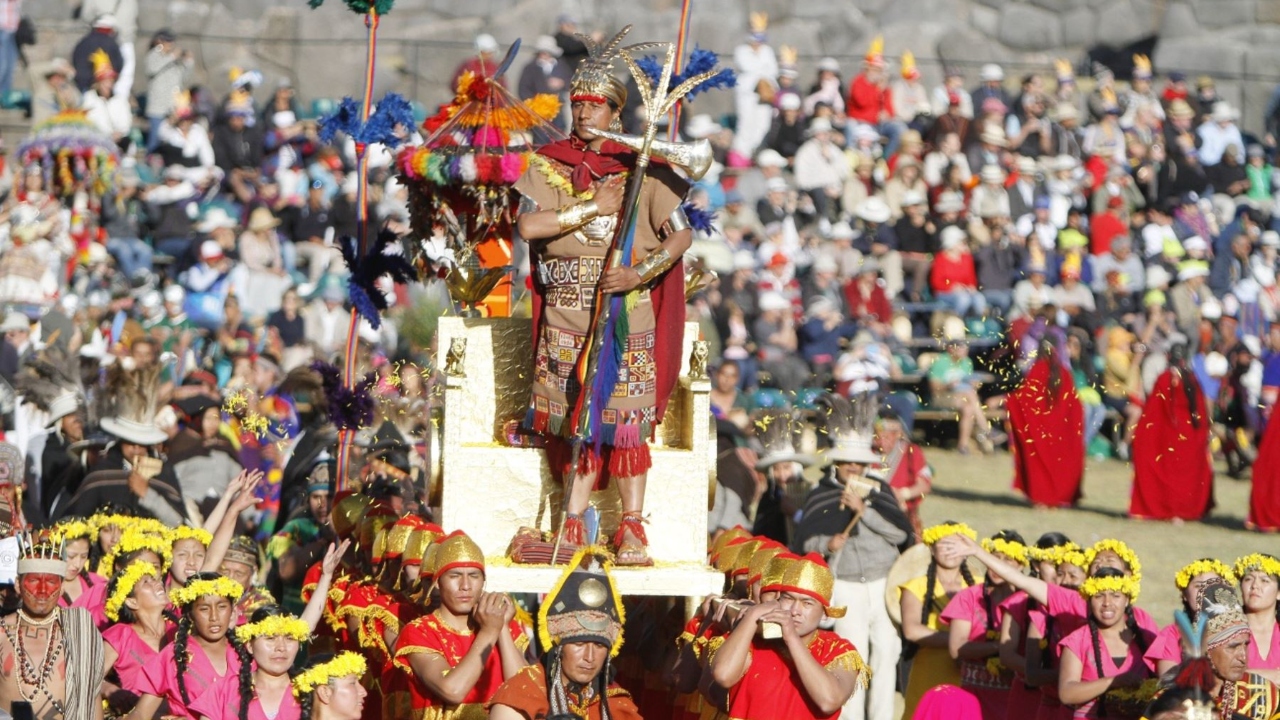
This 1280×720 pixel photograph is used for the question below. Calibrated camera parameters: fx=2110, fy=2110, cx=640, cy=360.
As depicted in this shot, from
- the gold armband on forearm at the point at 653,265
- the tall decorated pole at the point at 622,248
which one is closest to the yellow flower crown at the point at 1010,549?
the tall decorated pole at the point at 622,248

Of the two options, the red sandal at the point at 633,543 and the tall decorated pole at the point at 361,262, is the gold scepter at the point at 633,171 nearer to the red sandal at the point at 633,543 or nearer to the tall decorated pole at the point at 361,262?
the red sandal at the point at 633,543

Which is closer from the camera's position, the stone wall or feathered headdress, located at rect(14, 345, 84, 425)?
feathered headdress, located at rect(14, 345, 84, 425)

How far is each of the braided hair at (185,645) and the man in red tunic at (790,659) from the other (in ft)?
6.58

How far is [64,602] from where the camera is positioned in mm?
9422

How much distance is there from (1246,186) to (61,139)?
1304 cm

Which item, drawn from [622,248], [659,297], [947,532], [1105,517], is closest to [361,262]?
[659,297]

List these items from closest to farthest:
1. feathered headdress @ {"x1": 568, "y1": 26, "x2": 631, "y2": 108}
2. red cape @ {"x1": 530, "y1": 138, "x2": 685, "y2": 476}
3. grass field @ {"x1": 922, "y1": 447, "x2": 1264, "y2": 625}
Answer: feathered headdress @ {"x1": 568, "y1": 26, "x2": 631, "y2": 108} < red cape @ {"x1": 530, "y1": 138, "x2": 685, "y2": 476} < grass field @ {"x1": 922, "y1": 447, "x2": 1264, "y2": 625}

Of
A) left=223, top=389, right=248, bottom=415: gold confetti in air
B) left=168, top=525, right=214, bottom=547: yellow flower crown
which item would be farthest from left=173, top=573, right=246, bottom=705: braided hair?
left=223, top=389, right=248, bottom=415: gold confetti in air

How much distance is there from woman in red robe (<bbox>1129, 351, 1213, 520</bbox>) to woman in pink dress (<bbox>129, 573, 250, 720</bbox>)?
33.0 feet

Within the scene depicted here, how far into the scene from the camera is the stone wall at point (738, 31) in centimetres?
2595

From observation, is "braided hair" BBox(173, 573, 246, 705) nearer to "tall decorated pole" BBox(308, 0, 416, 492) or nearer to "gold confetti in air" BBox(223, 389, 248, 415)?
"tall decorated pole" BBox(308, 0, 416, 492)

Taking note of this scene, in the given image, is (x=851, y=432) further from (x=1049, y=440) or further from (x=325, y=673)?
(x=1049, y=440)

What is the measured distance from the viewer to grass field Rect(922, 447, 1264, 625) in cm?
1529

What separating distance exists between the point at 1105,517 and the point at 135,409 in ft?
26.1
